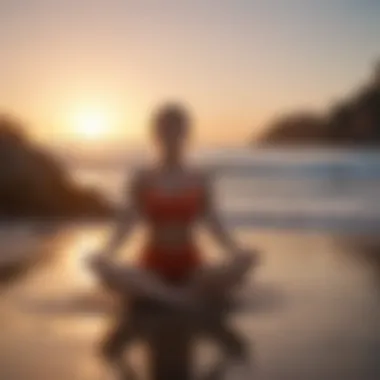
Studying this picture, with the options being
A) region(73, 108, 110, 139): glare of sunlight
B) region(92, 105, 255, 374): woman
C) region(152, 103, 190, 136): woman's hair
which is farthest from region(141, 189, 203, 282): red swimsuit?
region(73, 108, 110, 139): glare of sunlight

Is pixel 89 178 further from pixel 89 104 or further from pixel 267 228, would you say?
pixel 267 228

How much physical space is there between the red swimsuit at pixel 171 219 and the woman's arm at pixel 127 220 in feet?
0.06

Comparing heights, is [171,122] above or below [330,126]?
above

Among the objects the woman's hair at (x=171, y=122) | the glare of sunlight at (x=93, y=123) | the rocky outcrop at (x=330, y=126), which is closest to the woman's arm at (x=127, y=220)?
the woman's hair at (x=171, y=122)

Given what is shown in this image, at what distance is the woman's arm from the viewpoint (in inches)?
70.5

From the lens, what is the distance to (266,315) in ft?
6.08

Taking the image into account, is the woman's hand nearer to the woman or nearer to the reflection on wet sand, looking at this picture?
the woman

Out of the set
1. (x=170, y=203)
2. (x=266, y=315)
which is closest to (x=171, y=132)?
(x=170, y=203)

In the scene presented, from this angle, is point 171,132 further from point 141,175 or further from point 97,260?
point 97,260

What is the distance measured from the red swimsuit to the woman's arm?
0.02 metres

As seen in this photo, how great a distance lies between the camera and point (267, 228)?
87.7 inches

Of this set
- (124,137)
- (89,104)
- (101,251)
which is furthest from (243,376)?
(89,104)

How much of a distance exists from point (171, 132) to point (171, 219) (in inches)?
6.7

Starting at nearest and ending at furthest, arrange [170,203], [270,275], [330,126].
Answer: [170,203], [270,275], [330,126]
